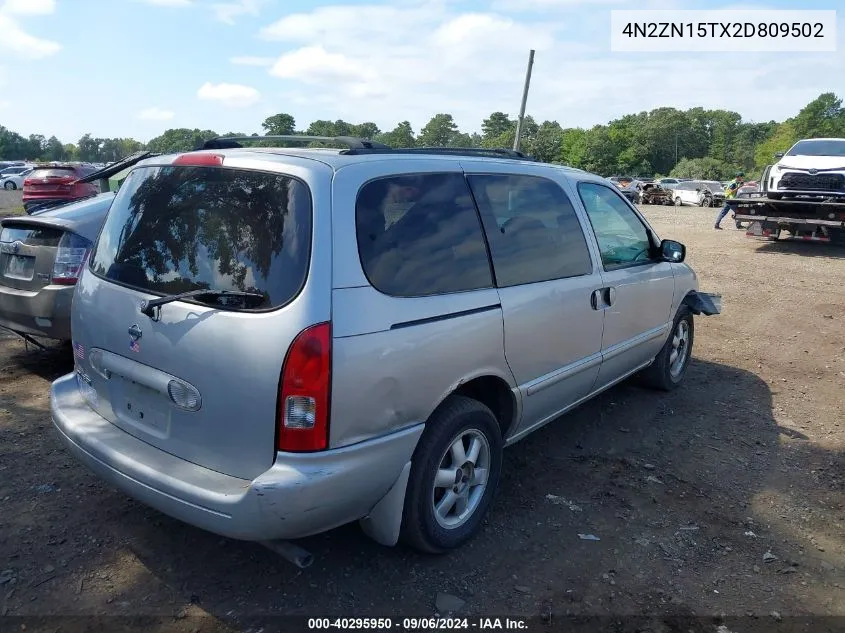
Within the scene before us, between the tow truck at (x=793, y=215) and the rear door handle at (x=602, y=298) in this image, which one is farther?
the tow truck at (x=793, y=215)

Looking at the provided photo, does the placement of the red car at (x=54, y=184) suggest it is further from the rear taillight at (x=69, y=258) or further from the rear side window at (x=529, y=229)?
the rear side window at (x=529, y=229)

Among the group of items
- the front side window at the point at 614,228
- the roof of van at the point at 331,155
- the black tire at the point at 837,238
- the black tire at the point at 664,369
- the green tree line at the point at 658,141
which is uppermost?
the green tree line at the point at 658,141

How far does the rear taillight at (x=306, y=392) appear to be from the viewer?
7.57ft

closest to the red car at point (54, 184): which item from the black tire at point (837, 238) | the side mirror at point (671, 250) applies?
the side mirror at point (671, 250)

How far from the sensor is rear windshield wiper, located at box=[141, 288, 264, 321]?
243 centimetres

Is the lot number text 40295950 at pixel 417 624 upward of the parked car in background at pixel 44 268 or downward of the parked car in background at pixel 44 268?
downward

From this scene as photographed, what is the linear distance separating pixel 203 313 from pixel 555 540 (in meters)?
2.03

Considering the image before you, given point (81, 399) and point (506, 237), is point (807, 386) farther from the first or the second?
point (81, 399)

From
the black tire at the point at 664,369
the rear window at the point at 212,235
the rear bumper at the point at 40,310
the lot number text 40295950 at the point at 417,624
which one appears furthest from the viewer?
the black tire at the point at 664,369

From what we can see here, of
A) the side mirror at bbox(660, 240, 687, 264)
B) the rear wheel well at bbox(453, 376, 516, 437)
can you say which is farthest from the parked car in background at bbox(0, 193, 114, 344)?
the side mirror at bbox(660, 240, 687, 264)

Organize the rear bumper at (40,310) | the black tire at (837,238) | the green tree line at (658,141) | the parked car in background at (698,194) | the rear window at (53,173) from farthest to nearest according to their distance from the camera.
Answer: the green tree line at (658,141) → the parked car in background at (698,194) → the rear window at (53,173) → the black tire at (837,238) → the rear bumper at (40,310)

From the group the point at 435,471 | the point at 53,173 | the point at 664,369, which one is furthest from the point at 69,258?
the point at 53,173

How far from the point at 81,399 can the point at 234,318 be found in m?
1.26

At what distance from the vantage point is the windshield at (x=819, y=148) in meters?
14.3
